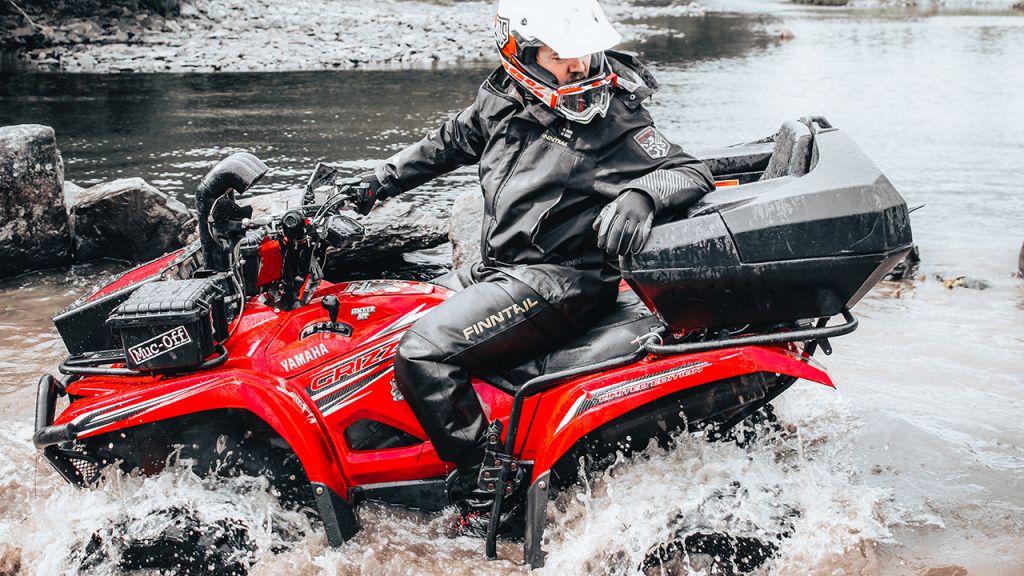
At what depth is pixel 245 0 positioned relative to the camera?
82.4ft

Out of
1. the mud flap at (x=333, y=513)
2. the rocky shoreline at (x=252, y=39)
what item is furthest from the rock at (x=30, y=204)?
the rocky shoreline at (x=252, y=39)

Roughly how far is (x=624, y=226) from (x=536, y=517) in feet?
3.58

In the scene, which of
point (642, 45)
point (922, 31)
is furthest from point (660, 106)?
point (922, 31)

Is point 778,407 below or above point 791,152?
below

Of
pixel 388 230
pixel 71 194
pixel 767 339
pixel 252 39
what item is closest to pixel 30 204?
pixel 71 194

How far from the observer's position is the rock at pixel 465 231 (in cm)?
666

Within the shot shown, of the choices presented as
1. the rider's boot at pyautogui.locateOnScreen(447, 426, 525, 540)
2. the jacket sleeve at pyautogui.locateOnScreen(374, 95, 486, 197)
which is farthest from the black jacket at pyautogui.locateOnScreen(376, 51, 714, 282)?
the rider's boot at pyautogui.locateOnScreen(447, 426, 525, 540)

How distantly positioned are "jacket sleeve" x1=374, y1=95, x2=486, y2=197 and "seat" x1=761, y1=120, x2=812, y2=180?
120cm

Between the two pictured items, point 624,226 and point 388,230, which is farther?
point 388,230

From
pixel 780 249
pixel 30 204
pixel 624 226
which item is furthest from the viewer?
pixel 30 204

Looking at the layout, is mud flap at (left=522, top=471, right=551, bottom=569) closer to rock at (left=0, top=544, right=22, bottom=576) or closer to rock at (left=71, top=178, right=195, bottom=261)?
rock at (left=0, top=544, right=22, bottom=576)

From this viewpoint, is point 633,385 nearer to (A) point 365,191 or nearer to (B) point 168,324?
(A) point 365,191

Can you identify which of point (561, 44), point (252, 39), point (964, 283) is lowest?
point (964, 283)

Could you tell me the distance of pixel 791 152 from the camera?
3.24 meters
